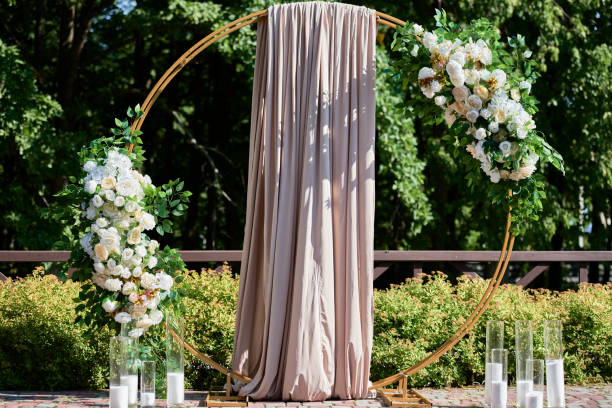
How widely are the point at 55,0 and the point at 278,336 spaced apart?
8241mm

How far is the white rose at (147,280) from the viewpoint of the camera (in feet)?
13.4

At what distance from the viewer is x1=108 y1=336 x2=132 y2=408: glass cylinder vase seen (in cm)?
331

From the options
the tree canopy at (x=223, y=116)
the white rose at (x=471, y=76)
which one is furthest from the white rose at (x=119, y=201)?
the tree canopy at (x=223, y=116)

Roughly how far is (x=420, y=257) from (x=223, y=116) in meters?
6.16

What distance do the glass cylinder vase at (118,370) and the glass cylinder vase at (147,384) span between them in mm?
79

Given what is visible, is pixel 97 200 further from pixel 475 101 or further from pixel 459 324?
pixel 459 324

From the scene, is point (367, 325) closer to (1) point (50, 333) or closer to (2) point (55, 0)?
(1) point (50, 333)

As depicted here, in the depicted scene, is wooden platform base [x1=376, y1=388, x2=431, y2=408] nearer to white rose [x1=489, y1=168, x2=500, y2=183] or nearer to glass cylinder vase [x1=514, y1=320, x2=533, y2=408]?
glass cylinder vase [x1=514, y1=320, x2=533, y2=408]

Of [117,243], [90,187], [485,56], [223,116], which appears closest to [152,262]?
[117,243]

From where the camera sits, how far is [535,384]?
3670 mm

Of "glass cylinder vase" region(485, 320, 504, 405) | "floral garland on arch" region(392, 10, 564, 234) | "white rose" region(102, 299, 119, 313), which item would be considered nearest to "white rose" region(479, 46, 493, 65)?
"floral garland on arch" region(392, 10, 564, 234)

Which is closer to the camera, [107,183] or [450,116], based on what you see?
[107,183]

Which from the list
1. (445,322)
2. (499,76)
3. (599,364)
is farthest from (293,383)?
(599,364)

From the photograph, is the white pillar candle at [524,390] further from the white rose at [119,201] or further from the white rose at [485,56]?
the white rose at [119,201]
